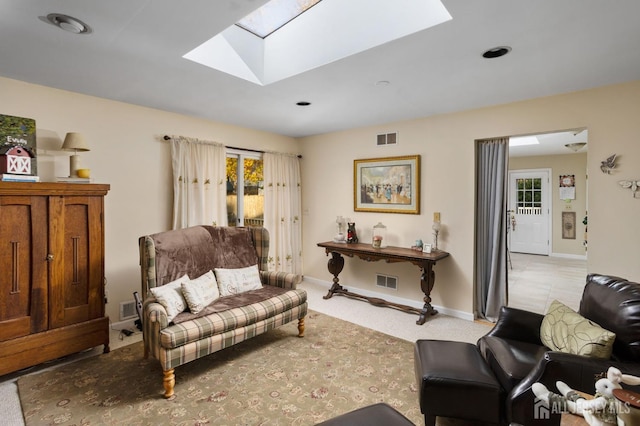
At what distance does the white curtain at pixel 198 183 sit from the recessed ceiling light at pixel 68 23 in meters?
1.82

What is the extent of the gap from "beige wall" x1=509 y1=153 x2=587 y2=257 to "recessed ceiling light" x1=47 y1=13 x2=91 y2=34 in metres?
8.81

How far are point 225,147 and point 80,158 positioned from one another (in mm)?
1654

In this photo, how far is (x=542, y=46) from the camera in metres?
2.16

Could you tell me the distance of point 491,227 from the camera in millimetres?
3746

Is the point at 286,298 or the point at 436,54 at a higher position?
the point at 436,54

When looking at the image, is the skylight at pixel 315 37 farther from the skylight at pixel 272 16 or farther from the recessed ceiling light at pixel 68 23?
the recessed ceiling light at pixel 68 23

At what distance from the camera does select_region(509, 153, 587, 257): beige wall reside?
7203mm

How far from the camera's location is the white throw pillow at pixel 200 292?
273 cm

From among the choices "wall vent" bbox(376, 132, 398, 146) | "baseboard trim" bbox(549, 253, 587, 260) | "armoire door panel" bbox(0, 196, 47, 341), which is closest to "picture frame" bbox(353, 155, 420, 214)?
"wall vent" bbox(376, 132, 398, 146)

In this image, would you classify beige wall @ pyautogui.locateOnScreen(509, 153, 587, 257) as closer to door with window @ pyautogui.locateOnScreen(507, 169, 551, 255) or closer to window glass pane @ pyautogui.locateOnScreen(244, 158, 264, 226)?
door with window @ pyautogui.locateOnScreen(507, 169, 551, 255)

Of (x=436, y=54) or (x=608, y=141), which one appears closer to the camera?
(x=436, y=54)

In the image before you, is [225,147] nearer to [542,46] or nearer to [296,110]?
[296,110]

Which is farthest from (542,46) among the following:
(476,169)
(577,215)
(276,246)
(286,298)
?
(577,215)

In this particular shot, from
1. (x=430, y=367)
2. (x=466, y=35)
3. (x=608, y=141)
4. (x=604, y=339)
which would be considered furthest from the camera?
(x=608, y=141)
